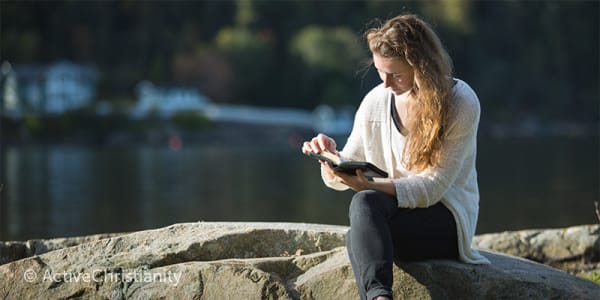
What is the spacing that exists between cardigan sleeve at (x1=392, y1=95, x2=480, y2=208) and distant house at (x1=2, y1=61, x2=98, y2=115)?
56.2m

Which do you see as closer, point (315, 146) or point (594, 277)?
point (315, 146)

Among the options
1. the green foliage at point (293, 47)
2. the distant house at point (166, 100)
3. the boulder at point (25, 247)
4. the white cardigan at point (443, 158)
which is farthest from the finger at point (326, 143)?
the green foliage at point (293, 47)

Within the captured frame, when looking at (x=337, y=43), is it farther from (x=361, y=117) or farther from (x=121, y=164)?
(x=361, y=117)

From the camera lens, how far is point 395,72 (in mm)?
3703

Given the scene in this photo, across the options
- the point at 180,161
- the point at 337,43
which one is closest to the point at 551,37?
the point at 337,43

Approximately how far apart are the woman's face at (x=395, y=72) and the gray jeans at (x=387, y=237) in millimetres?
491

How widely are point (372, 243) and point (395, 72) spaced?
75cm

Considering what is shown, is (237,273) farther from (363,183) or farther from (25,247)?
(25,247)

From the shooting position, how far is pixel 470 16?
81.1 m

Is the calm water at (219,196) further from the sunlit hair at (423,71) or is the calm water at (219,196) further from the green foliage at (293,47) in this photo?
the green foliage at (293,47)

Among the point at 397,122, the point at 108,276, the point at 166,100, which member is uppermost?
the point at 397,122

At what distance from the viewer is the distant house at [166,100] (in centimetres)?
6109

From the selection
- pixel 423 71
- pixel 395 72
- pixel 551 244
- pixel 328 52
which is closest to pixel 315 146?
pixel 395 72

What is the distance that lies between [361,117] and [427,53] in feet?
1.45
